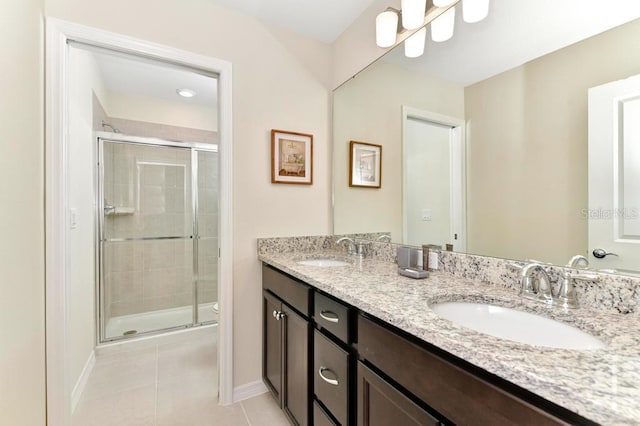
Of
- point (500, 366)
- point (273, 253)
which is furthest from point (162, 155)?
point (500, 366)

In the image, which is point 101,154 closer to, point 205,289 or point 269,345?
point 205,289

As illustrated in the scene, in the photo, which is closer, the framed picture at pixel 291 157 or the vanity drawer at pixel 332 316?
the vanity drawer at pixel 332 316

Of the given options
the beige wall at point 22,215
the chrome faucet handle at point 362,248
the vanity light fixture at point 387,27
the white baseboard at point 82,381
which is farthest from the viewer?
the chrome faucet handle at point 362,248

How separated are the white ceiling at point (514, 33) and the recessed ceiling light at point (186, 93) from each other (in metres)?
2.38

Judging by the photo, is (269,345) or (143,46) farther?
(269,345)

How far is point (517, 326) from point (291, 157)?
5.02ft

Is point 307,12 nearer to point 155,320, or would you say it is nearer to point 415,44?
point 415,44

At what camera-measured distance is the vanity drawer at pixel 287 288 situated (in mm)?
1295

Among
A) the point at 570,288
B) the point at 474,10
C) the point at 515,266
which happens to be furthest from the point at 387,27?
the point at 570,288

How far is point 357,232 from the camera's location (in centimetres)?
199

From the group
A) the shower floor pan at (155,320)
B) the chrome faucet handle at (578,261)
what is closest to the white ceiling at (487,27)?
the chrome faucet handle at (578,261)

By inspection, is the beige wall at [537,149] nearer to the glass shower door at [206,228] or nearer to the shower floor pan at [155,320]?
the shower floor pan at [155,320]

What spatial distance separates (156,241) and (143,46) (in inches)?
82.7

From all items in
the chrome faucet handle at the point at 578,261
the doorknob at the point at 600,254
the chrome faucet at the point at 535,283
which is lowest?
the chrome faucet at the point at 535,283
